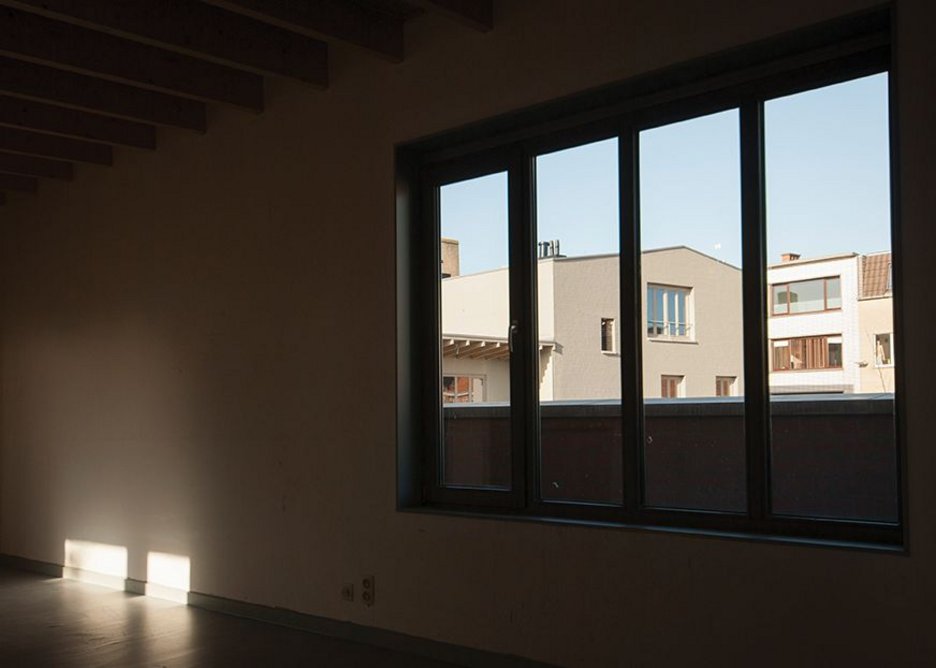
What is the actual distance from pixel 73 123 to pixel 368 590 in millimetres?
3455

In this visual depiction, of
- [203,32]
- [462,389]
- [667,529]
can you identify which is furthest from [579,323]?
[203,32]

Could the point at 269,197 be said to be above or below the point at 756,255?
above

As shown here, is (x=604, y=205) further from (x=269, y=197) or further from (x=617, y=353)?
(x=269, y=197)

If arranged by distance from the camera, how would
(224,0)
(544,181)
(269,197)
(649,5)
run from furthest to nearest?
(269,197) < (544,181) < (224,0) < (649,5)

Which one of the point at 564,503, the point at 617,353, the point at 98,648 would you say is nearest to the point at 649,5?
the point at 617,353

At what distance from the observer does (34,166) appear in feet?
23.5

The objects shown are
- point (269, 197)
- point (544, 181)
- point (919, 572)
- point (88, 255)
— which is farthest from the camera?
point (88, 255)

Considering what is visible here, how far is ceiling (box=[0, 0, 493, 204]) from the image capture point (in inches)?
179

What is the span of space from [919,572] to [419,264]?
2825 millimetres

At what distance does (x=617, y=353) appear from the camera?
4340 mm

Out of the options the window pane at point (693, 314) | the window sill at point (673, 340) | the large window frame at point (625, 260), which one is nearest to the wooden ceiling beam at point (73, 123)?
the large window frame at point (625, 260)

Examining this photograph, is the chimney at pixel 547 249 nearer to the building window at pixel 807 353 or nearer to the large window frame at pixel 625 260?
the large window frame at pixel 625 260

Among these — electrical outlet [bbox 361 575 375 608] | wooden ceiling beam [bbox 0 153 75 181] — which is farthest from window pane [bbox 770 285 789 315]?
wooden ceiling beam [bbox 0 153 75 181]

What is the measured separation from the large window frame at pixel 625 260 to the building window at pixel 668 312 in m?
0.05
